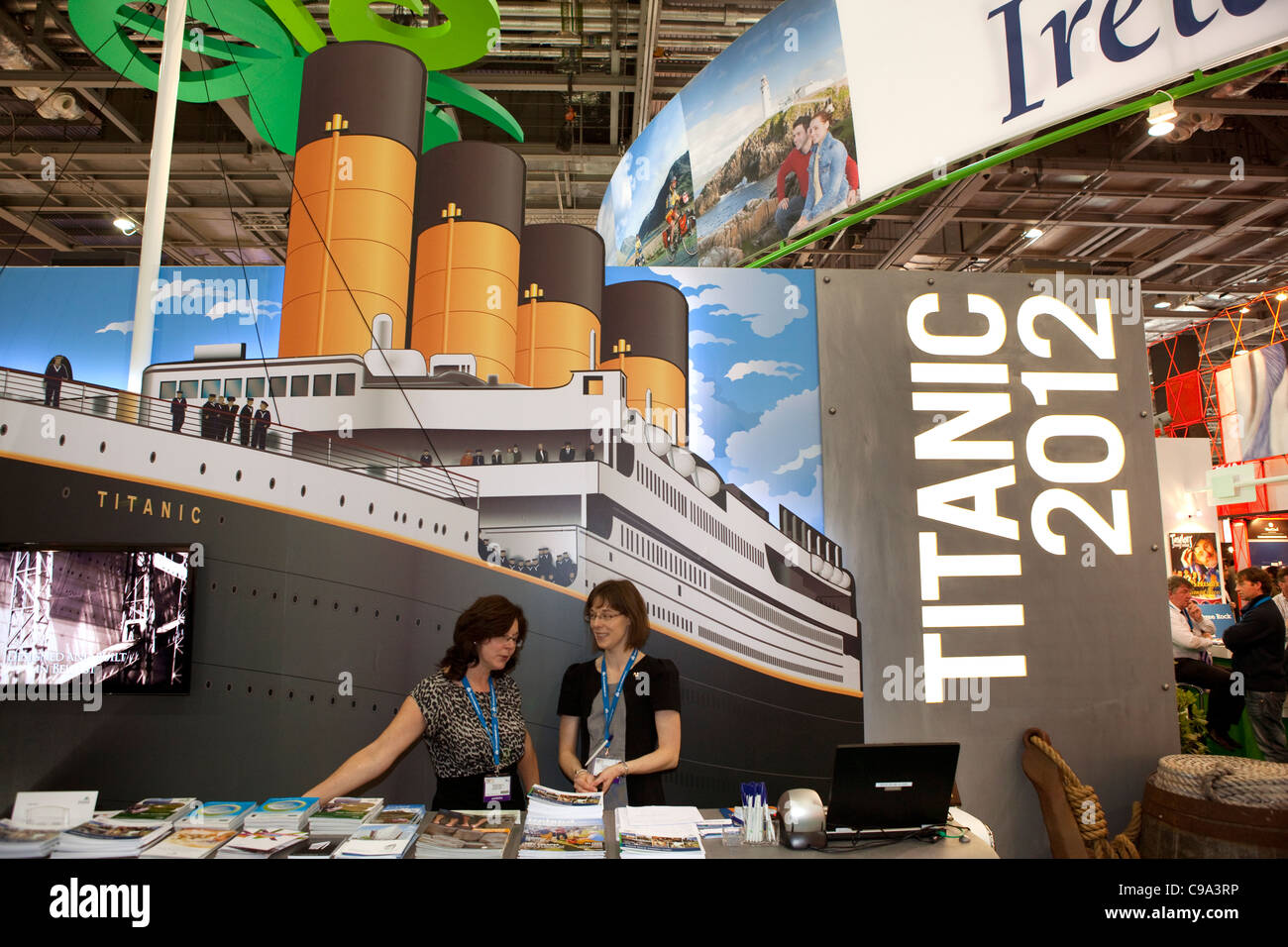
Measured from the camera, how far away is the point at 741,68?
15.0ft

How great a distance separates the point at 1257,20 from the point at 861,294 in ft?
6.08

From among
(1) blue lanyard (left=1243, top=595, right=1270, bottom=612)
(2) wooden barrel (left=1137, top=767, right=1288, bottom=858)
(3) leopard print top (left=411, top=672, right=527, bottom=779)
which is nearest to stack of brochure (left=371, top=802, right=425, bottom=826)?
(3) leopard print top (left=411, top=672, right=527, bottom=779)

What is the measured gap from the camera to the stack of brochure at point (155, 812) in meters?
2.26

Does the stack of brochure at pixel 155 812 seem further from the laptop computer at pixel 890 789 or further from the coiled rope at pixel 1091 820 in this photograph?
the coiled rope at pixel 1091 820

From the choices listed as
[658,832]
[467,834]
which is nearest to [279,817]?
[467,834]

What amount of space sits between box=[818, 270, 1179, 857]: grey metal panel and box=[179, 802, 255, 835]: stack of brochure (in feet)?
9.23

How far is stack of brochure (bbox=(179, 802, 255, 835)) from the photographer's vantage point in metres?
2.25

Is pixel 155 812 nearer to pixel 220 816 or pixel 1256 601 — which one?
pixel 220 816

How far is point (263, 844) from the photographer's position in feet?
6.73

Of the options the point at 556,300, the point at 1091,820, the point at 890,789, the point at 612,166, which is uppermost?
the point at 612,166

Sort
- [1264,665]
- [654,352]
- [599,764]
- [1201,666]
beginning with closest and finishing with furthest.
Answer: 1. [599,764]
2. [654,352]
3. [1264,665]
4. [1201,666]

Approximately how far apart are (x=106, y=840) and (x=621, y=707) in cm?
165
